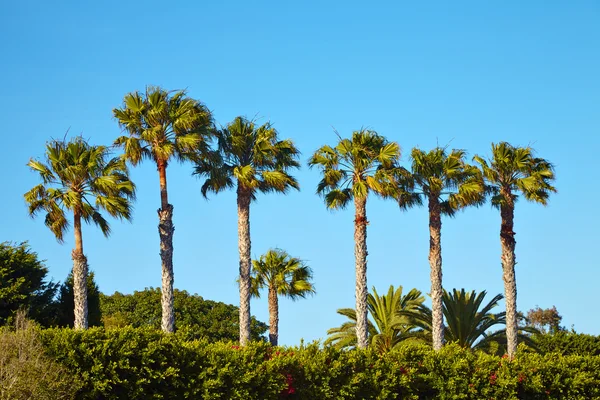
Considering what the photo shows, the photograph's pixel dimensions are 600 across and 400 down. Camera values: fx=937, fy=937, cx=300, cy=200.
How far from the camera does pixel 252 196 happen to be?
50.2 metres

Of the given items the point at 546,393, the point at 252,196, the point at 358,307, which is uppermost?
the point at 252,196

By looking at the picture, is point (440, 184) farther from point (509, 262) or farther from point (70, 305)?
point (70, 305)

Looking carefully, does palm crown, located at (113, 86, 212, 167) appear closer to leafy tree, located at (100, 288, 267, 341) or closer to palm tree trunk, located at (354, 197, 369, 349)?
palm tree trunk, located at (354, 197, 369, 349)

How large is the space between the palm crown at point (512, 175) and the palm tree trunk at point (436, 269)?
146 inches

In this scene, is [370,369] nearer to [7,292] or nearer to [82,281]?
[82,281]

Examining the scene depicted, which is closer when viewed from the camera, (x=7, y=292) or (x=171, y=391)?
(x=171, y=391)

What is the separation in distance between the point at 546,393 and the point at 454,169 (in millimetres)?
18328

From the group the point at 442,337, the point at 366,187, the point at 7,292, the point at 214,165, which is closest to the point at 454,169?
Result: the point at 366,187

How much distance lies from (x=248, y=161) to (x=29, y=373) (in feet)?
84.4

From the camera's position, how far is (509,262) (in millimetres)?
53344

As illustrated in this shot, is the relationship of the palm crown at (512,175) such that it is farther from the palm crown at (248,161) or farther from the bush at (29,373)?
the bush at (29,373)

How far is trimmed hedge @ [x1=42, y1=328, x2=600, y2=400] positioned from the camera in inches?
1127

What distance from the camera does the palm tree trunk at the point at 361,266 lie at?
155 ft

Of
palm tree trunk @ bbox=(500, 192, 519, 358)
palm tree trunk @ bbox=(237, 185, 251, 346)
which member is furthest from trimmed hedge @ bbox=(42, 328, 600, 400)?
palm tree trunk @ bbox=(237, 185, 251, 346)
